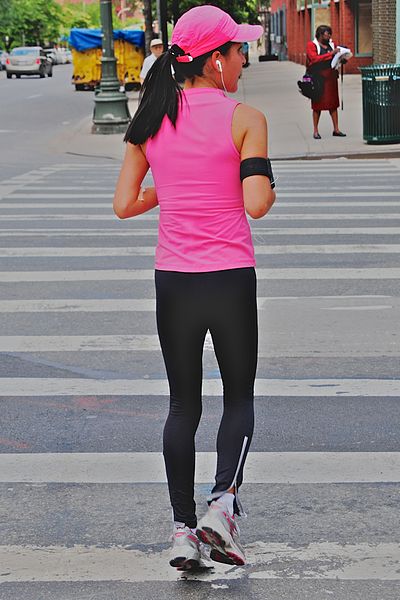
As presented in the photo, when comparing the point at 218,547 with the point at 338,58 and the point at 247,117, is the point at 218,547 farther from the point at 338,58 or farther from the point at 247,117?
the point at 338,58

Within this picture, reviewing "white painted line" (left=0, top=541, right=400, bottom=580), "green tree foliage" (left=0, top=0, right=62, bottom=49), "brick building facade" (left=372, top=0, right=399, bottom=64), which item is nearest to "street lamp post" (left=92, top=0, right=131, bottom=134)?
"brick building facade" (left=372, top=0, right=399, bottom=64)

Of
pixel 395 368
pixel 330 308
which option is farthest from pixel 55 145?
pixel 395 368

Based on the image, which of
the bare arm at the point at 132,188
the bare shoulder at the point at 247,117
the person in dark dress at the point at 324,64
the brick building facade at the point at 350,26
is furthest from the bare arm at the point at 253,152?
the brick building facade at the point at 350,26

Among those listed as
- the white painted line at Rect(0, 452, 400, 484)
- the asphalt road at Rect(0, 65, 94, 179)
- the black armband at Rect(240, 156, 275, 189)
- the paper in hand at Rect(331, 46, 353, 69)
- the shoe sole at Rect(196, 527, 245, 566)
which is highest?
the black armband at Rect(240, 156, 275, 189)

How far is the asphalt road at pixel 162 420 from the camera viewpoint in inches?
157

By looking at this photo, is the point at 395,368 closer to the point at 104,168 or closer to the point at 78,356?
the point at 78,356

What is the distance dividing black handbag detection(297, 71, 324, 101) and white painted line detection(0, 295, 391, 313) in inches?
474

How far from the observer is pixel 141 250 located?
10672 mm

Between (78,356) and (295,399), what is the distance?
1585 mm

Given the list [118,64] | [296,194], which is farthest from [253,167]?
[118,64]

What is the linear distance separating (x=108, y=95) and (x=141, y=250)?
1396cm

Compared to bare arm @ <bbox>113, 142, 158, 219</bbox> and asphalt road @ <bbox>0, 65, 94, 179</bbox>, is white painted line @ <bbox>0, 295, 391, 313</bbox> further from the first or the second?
asphalt road @ <bbox>0, 65, 94, 179</bbox>

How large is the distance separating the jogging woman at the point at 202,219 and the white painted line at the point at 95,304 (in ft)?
14.4

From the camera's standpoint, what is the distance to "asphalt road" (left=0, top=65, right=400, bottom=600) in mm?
3984
